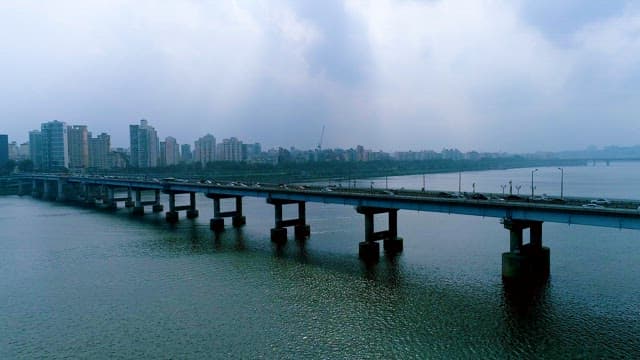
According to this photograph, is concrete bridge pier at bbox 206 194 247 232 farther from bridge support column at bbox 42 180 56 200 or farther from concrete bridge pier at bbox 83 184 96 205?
bridge support column at bbox 42 180 56 200

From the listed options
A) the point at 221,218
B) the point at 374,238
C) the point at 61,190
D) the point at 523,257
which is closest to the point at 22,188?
the point at 61,190

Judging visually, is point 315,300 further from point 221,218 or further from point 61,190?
point 61,190

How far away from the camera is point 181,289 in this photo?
36.6 metres

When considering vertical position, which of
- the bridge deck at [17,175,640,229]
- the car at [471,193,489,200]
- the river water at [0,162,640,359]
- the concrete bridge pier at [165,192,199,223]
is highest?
the car at [471,193,489,200]

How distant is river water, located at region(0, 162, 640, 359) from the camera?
25.8 meters

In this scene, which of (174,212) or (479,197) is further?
(174,212)

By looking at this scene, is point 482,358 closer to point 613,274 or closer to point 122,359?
point 122,359

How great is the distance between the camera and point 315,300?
33.2m

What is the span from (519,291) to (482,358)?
11589 millimetres

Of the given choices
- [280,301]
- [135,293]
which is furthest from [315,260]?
[135,293]

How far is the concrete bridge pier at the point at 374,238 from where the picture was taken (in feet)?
152

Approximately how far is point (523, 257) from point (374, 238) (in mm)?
14017

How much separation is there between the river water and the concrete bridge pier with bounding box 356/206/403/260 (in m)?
A: 1.23

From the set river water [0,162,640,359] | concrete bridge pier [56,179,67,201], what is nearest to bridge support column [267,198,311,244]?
river water [0,162,640,359]
